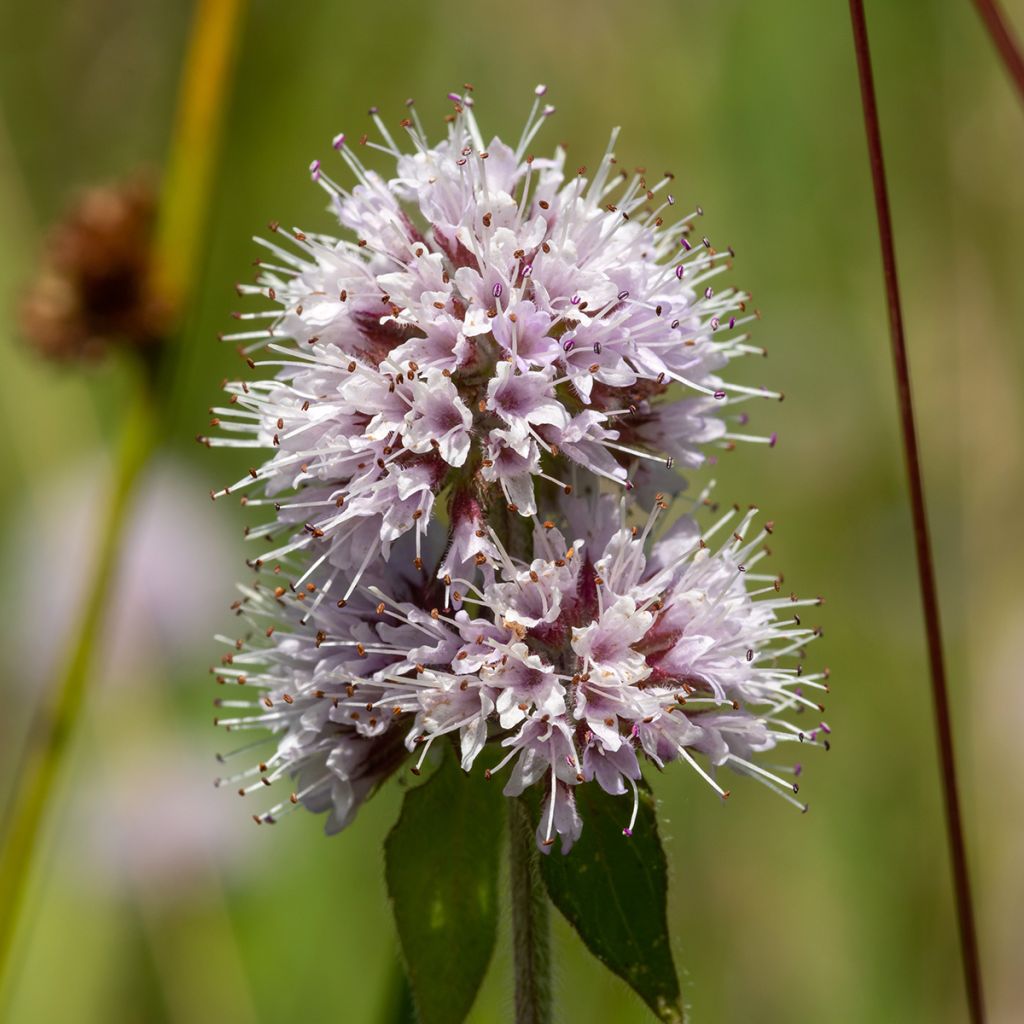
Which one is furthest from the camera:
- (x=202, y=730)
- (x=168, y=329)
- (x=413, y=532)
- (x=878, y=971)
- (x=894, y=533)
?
(x=894, y=533)

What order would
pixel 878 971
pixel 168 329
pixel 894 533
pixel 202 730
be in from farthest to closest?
pixel 894 533, pixel 202 730, pixel 878 971, pixel 168 329

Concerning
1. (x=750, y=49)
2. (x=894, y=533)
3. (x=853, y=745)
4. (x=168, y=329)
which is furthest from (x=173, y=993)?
(x=750, y=49)

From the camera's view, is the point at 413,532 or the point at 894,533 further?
the point at 894,533

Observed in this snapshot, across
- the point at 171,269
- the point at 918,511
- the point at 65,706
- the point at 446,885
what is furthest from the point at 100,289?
the point at 918,511

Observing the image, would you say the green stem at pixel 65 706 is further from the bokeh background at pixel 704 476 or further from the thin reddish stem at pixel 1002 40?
the thin reddish stem at pixel 1002 40

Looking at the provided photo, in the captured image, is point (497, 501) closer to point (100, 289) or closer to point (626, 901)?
point (626, 901)

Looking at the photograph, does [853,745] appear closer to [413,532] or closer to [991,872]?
Result: [991,872]
